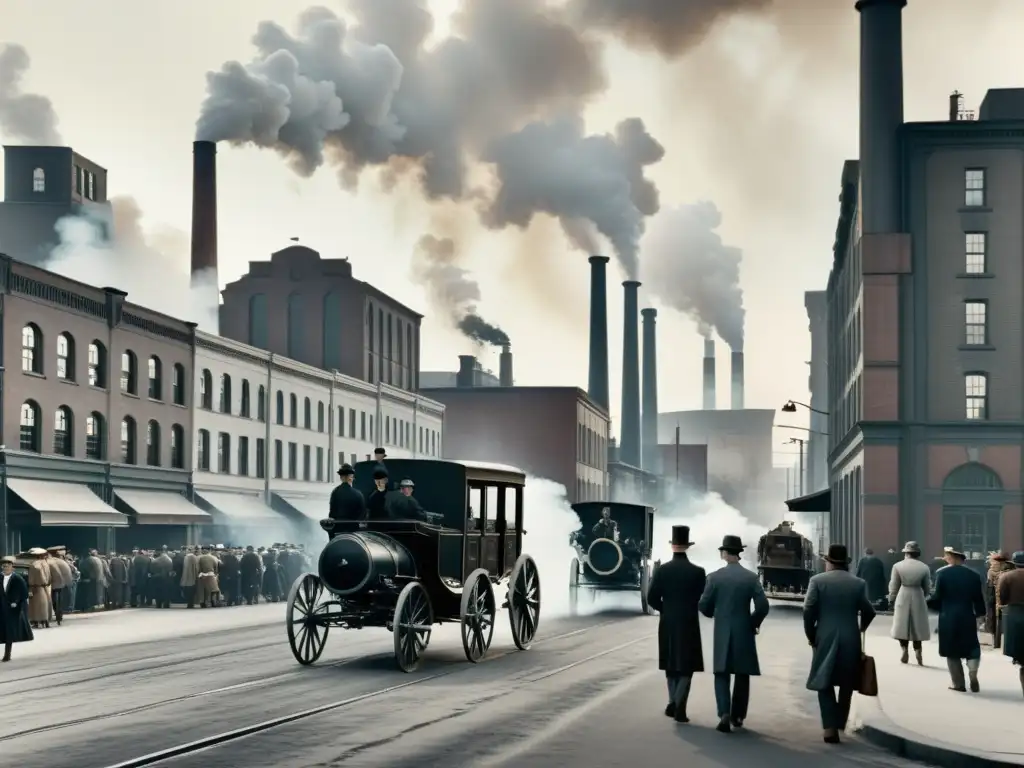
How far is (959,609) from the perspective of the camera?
18.2 metres

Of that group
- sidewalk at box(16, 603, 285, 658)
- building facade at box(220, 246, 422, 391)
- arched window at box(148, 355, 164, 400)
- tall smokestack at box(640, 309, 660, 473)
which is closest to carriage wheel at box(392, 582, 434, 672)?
sidewalk at box(16, 603, 285, 658)

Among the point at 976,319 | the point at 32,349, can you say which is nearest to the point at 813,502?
the point at 976,319

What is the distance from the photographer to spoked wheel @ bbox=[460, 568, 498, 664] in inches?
836

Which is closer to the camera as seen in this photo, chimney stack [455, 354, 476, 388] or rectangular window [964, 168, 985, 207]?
rectangular window [964, 168, 985, 207]

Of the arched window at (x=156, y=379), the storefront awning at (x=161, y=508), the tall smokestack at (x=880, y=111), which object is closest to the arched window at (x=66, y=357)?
the storefront awning at (x=161, y=508)

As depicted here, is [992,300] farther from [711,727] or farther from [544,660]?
[711,727]

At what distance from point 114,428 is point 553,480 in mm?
50915

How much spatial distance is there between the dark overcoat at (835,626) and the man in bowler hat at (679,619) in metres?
1.23

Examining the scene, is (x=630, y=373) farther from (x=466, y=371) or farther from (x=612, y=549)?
(x=612, y=549)

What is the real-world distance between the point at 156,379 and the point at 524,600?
30375 mm

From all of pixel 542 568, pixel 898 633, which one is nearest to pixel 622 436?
pixel 542 568

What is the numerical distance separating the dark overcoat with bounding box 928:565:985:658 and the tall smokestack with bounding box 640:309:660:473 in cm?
10037

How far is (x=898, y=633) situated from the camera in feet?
73.9

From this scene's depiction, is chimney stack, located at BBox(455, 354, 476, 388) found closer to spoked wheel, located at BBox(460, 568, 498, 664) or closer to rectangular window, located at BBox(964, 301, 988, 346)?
rectangular window, located at BBox(964, 301, 988, 346)
